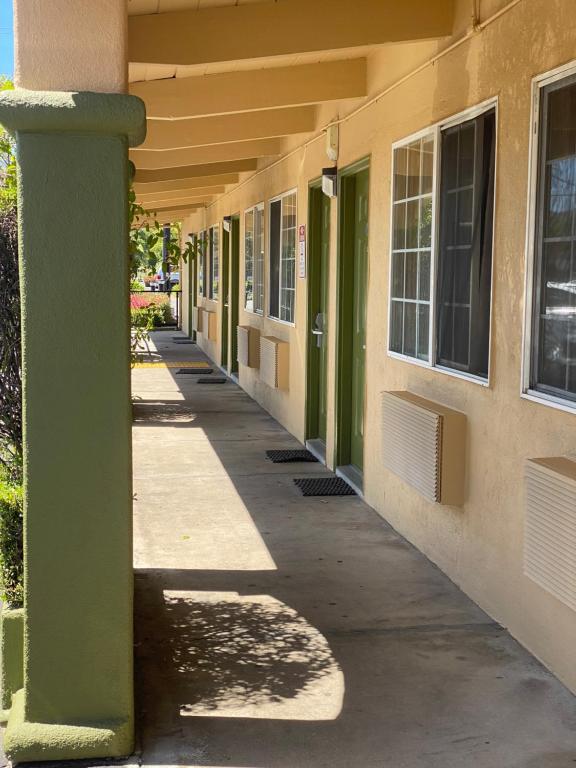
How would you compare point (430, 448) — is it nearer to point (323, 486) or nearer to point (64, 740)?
point (323, 486)

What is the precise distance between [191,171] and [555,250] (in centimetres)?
759

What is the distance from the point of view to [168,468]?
8.25 metres

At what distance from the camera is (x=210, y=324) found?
1706 cm

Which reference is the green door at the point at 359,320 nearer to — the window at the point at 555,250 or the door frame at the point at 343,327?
the door frame at the point at 343,327

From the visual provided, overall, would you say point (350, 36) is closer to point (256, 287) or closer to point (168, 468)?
point (168, 468)

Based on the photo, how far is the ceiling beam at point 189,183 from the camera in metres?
12.2

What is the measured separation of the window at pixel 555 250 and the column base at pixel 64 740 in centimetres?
213

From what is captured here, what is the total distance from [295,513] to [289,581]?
1.48 m

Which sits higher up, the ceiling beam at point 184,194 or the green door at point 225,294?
the ceiling beam at point 184,194

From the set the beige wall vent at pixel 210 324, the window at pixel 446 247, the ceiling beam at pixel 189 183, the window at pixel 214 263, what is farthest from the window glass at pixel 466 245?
the beige wall vent at pixel 210 324

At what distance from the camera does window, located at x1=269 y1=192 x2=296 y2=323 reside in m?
9.94

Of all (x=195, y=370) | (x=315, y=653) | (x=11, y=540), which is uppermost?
(x=11, y=540)

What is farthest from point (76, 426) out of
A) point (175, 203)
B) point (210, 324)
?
point (210, 324)

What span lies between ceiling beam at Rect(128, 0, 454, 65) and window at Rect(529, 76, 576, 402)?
1.32 meters
